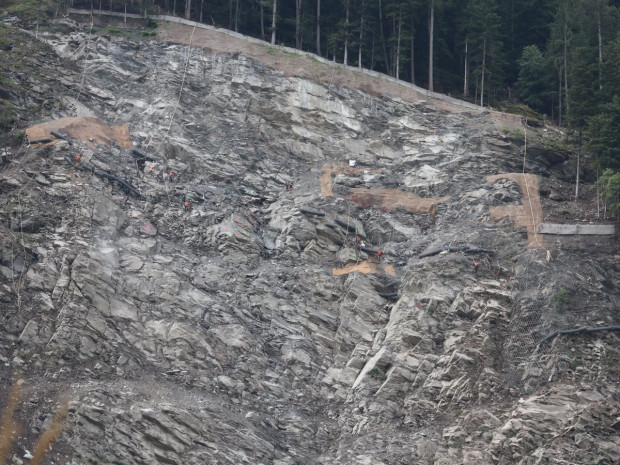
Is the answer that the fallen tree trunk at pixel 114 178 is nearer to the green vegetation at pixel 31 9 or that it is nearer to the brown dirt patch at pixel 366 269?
the brown dirt patch at pixel 366 269

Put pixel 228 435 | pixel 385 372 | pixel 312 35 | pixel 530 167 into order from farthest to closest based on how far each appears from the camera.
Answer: pixel 312 35 < pixel 530 167 < pixel 385 372 < pixel 228 435

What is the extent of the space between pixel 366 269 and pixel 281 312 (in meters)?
3.63

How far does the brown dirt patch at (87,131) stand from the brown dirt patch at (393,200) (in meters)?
9.26

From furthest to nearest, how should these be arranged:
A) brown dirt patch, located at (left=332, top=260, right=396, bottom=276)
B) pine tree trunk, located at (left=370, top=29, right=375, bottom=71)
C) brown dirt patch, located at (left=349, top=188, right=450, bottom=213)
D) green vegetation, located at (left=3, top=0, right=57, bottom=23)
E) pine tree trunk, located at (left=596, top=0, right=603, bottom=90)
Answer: pine tree trunk, located at (left=370, top=29, right=375, bottom=71) < green vegetation, located at (left=3, top=0, right=57, bottom=23) < pine tree trunk, located at (left=596, top=0, right=603, bottom=90) < brown dirt patch, located at (left=349, top=188, right=450, bottom=213) < brown dirt patch, located at (left=332, top=260, right=396, bottom=276)

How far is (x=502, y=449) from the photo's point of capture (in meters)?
23.3

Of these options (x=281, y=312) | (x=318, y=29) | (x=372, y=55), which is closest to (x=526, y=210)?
(x=281, y=312)

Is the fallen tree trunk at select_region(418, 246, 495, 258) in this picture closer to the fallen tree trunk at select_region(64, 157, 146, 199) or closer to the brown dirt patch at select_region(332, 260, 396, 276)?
the brown dirt patch at select_region(332, 260, 396, 276)

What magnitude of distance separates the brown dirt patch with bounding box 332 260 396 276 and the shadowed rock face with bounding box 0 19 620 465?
0.60 ft

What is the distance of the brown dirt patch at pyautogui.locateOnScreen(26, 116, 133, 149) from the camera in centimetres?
3228

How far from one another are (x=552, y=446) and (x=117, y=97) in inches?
903

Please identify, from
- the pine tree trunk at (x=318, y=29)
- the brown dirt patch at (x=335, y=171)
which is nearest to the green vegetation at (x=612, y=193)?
the brown dirt patch at (x=335, y=171)

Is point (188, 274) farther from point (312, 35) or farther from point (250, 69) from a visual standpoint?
point (312, 35)

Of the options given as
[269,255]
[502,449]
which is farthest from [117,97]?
[502,449]

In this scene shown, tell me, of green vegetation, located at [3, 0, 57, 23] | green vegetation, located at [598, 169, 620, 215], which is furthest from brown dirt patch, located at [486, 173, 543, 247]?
green vegetation, located at [3, 0, 57, 23]
